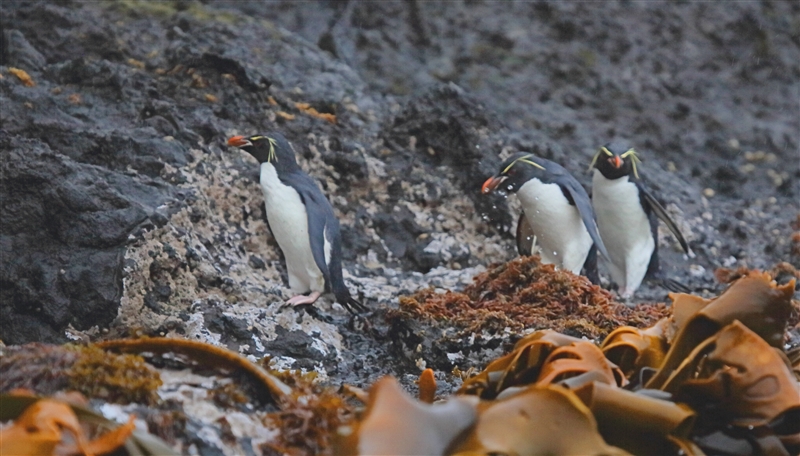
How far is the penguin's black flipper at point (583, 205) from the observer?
5637mm

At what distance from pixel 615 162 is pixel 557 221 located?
69 cm

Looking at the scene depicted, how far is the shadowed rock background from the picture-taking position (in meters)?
4.40

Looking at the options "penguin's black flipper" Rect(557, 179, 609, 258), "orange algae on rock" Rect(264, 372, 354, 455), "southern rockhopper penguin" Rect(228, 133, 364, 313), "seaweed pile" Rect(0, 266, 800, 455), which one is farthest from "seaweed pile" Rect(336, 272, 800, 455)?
"penguin's black flipper" Rect(557, 179, 609, 258)

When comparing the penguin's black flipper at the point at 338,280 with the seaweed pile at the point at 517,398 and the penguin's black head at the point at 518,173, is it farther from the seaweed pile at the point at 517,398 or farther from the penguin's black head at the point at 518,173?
the seaweed pile at the point at 517,398

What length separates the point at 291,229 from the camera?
5.27 metres

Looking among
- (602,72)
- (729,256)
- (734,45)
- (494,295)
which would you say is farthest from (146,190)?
(734,45)

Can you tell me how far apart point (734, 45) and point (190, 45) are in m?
5.73

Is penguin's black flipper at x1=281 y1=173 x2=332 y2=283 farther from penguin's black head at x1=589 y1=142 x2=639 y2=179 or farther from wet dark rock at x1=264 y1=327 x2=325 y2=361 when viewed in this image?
penguin's black head at x1=589 y1=142 x2=639 y2=179

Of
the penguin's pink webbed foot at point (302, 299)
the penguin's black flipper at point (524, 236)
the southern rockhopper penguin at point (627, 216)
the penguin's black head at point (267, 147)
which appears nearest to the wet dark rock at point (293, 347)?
the penguin's pink webbed foot at point (302, 299)

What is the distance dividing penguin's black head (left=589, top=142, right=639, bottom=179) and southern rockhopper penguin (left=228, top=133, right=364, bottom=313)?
6.15ft

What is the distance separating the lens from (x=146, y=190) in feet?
15.7

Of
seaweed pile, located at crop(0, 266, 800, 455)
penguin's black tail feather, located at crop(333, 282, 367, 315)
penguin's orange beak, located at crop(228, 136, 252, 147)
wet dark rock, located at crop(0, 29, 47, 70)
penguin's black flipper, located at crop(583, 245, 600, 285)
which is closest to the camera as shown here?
seaweed pile, located at crop(0, 266, 800, 455)

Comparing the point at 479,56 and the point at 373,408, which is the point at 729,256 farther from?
the point at 373,408

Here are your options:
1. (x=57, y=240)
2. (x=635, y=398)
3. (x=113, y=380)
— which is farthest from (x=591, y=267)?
(x=113, y=380)
